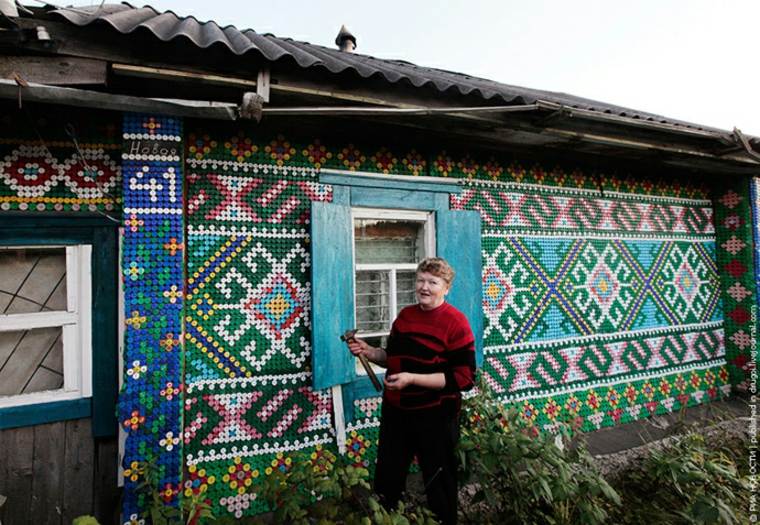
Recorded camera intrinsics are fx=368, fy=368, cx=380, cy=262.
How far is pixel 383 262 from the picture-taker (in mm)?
3574

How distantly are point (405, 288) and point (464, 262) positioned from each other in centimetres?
63

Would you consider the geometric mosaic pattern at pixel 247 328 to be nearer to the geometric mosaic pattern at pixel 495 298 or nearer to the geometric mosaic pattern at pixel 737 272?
the geometric mosaic pattern at pixel 495 298

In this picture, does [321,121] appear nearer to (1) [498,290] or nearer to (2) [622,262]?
(1) [498,290]

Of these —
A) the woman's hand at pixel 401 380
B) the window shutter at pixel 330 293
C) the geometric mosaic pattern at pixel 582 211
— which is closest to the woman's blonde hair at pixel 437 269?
the woman's hand at pixel 401 380

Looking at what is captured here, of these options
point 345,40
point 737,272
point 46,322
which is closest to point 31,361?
point 46,322

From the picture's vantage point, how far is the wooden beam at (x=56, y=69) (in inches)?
84.4

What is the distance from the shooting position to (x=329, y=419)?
318 centimetres

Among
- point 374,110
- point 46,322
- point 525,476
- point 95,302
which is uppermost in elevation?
point 374,110

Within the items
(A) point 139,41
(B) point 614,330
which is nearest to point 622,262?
(B) point 614,330

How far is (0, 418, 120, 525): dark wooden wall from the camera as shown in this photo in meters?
2.43

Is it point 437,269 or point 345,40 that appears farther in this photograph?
point 345,40

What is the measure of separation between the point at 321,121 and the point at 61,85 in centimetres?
166

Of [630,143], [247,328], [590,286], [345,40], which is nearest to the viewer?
[247,328]

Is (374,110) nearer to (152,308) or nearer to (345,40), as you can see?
(152,308)
